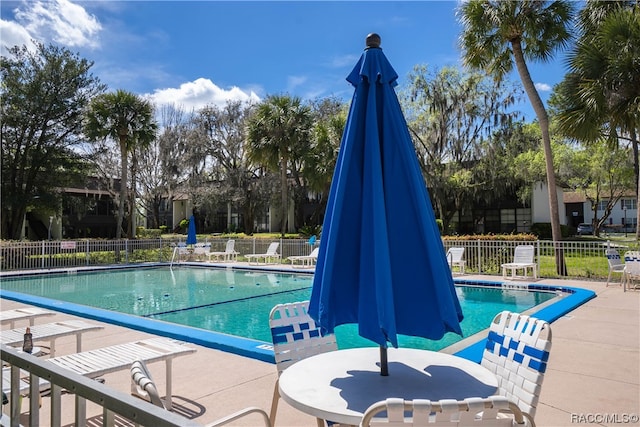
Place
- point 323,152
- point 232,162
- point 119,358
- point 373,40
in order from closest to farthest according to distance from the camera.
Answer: point 373,40, point 119,358, point 323,152, point 232,162

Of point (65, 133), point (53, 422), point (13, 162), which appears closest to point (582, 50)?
point (53, 422)

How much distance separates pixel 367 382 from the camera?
2428 mm

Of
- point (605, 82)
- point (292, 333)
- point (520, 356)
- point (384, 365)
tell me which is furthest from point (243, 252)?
point (520, 356)

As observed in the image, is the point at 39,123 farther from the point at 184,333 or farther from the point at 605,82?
the point at 605,82

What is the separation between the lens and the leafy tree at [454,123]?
23.4 meters

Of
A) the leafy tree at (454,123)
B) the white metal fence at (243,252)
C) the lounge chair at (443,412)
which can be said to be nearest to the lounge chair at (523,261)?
the white metal fence at (243,252)

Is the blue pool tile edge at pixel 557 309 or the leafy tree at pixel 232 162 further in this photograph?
the leafy tree at pixel 232 162

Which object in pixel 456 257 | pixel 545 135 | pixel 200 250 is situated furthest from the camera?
pixel 200 250

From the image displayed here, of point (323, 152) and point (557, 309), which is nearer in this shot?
point (557, 309)

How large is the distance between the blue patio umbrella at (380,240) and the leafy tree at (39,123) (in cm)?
2386

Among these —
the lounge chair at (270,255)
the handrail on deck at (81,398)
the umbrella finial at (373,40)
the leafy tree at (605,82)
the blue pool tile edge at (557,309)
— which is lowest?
the blue pool tile edge at (557,309)

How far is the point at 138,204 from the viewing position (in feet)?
116

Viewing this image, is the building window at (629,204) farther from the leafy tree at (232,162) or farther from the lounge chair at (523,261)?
the lounge chair at (523,261)

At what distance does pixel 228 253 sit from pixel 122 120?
8.63m
